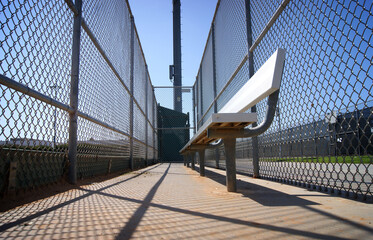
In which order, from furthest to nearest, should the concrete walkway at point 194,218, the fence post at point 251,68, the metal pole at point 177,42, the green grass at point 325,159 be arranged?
1. the metal pole at point 177,42
2. the fence post at point 251,68
3. the green grass at point 325,159
4. the concrete walkway at point 194,218

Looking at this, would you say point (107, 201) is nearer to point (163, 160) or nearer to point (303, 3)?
point (303, 3)

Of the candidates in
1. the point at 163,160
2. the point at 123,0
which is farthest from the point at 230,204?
the point at 163,160

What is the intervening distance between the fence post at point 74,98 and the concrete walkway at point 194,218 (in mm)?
736

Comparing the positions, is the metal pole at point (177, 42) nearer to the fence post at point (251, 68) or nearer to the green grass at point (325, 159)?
the fence post at point (251, 68)

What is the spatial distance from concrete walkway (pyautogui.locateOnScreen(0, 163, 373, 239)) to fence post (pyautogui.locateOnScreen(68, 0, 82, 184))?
74 cm

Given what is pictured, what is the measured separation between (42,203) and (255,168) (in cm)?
292

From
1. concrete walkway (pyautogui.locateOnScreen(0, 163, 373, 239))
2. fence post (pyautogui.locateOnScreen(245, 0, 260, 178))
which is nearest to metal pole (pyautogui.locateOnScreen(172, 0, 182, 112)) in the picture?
fence post (pyautogui.locateOnScreen(245, 0, 260, 178))

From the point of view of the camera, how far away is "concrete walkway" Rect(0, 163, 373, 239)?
3.91 ft

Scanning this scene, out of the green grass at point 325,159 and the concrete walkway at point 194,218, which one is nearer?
the concrete walkway at point 194,218

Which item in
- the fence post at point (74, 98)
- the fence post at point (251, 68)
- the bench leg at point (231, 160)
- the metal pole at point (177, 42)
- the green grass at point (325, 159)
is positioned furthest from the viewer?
the metal pole at point (177, 42)

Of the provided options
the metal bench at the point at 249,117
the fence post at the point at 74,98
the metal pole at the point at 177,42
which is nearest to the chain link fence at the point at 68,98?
the fence post at the point at 74,98

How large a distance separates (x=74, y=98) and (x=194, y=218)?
2132mm

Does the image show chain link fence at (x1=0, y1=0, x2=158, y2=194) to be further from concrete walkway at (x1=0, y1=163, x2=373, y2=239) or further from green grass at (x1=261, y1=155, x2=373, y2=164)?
green grass at (x1=261, y1=155, x2=373, y2=164)

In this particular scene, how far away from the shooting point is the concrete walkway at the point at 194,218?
3.91 feet
